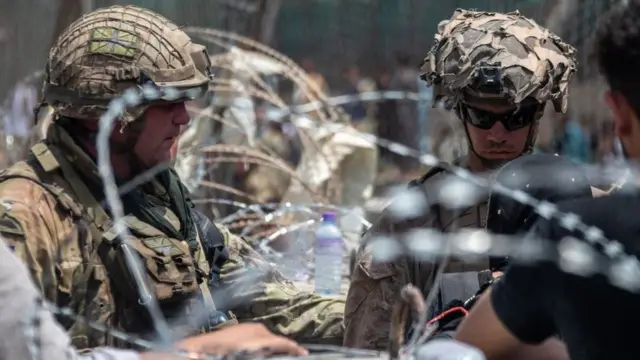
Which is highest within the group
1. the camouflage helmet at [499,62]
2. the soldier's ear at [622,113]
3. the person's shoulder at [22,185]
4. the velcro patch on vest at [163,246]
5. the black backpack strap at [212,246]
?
the soldier's ear at [622,113]

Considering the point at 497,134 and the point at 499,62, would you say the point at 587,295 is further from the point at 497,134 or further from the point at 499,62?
the point at 499,62

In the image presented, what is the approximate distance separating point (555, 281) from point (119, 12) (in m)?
1.97

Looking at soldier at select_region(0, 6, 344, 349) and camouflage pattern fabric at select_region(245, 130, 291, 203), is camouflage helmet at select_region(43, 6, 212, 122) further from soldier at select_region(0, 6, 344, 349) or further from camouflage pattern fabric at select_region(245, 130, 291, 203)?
camouflage pattern fabric at select_region(245, 130, 291, 203)

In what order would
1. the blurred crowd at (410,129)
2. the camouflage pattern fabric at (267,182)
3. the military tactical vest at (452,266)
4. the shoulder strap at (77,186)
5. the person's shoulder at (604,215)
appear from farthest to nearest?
the blurred crowd at (410,129) < the camouflage pattern fabric at (267,182) < the shoulder strap at (77,186) < the military tactical vest at (452,266) < the person's shoulder at (604,215)

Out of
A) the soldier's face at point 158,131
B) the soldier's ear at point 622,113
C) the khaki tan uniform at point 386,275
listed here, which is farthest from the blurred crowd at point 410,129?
the soldier's ear at point 622,113

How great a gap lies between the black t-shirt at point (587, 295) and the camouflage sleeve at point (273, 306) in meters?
1.79

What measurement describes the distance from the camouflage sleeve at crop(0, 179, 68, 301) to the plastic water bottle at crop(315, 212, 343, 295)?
1662 millimetres

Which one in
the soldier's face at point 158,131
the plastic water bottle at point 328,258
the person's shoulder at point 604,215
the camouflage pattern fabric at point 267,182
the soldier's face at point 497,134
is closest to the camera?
the person's shoulder at point 604,215

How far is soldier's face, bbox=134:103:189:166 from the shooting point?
140 inches

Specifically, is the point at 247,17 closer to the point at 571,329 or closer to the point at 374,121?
the point at 374,121

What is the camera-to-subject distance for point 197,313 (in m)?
3.54

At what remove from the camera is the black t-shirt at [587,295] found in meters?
1.98

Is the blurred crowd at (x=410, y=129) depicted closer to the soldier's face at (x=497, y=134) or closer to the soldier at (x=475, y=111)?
the soldier at (x=475, y=111)

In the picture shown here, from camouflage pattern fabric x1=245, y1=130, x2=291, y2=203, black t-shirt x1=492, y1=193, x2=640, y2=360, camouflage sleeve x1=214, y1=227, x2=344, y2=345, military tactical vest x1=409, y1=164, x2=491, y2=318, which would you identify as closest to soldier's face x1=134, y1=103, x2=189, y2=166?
camouflage sleeve x1=214, y1=227, x2=344, y2=345
